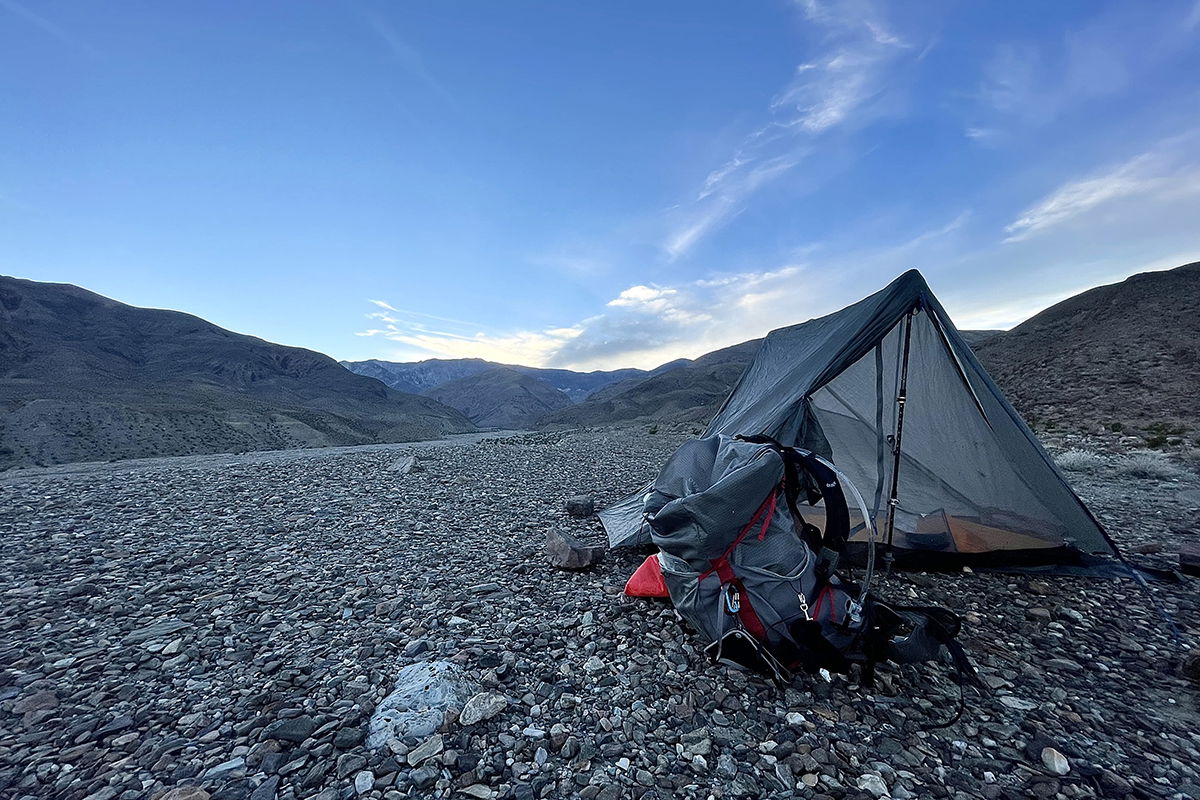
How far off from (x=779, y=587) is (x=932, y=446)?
14.6ft

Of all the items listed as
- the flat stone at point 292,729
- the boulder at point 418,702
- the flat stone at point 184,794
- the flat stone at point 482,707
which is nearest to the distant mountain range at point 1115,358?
the flat stone at point 482,707

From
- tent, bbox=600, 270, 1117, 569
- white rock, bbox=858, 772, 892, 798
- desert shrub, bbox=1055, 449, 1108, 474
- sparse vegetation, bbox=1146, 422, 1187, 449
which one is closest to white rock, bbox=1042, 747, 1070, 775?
white rock, bbox=858, 772, 892, 798

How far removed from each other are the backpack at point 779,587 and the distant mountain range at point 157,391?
45.4 metres

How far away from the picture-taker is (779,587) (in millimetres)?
3924

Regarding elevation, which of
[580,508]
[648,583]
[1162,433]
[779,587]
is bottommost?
[580,508]

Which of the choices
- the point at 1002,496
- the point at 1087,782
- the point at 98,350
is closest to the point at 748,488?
the point at 1087,782

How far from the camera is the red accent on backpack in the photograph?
16.7 ft

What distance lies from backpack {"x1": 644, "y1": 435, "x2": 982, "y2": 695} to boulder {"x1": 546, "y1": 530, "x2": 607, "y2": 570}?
2115 millimetres

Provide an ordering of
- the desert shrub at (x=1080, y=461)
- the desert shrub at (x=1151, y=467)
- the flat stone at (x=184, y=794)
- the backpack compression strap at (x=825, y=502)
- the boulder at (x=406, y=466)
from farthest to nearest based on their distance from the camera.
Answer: the boulder at (x=406, y=466)
the desert shrub at (x=1080, y=461)
the desert shrub at (x=1151, y=467)
the backpack compression strap at (x=825, y=502)
the flat stone at (x=184, y=794)

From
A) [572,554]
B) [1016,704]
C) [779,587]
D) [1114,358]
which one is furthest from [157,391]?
[1114,358]

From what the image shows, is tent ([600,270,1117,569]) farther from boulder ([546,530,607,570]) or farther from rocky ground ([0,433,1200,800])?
boulder ([546,530,607,570])

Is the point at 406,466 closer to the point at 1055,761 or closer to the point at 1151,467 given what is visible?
the point at 1055,761

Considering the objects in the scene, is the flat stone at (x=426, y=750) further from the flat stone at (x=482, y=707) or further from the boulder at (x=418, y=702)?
the flat stone at (x=482, y=707)

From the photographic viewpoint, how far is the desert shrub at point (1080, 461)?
13672mm
